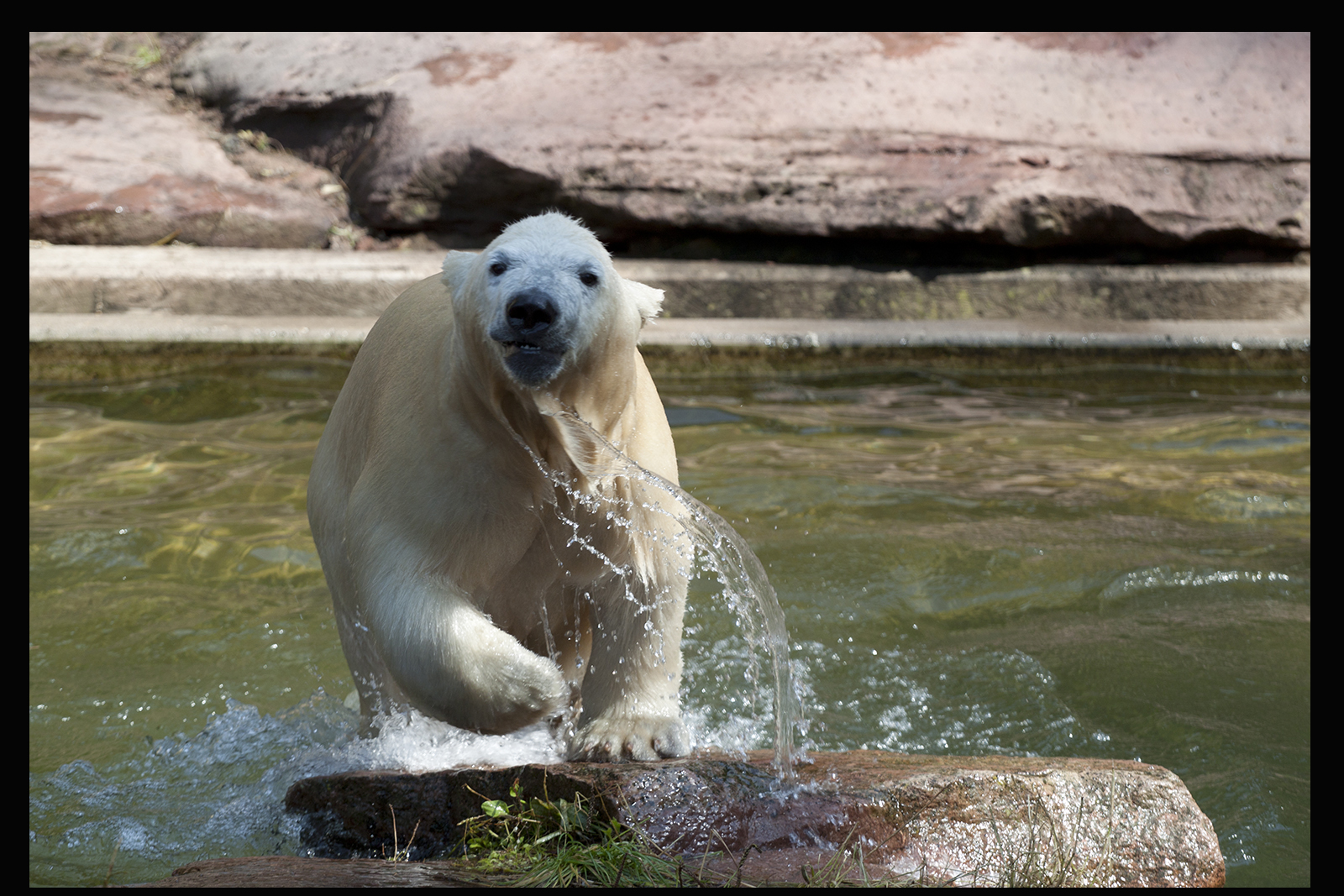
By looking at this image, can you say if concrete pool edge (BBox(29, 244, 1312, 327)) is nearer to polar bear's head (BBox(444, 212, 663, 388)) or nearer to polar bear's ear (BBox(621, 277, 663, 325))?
A: polar bear's ear (BBox(621, 277, 663, 325))

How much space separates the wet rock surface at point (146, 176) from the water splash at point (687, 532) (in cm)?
575

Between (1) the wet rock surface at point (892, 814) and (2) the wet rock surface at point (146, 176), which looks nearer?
(1) the wet rock surface at point (892, 814)

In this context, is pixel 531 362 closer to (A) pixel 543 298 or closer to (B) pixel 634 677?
(A) pixel 543 298

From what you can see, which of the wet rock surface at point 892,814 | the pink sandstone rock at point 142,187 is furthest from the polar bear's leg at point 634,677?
the pink sandstone rock at point 142,187

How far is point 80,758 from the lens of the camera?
3127 mm

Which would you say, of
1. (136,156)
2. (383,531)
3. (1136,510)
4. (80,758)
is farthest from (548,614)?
(136,156)

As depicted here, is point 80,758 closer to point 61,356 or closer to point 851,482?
point 851,482

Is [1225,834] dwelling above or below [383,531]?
below

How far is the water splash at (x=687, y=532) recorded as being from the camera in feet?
8.19

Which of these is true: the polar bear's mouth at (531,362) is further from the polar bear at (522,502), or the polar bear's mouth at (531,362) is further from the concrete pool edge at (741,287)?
the concrete pool edge at (741,287)

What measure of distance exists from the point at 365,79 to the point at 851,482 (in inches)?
205

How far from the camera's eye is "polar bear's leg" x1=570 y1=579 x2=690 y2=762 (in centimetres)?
264

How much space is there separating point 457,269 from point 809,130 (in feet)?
18.3

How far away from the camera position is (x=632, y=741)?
263 centimetres
